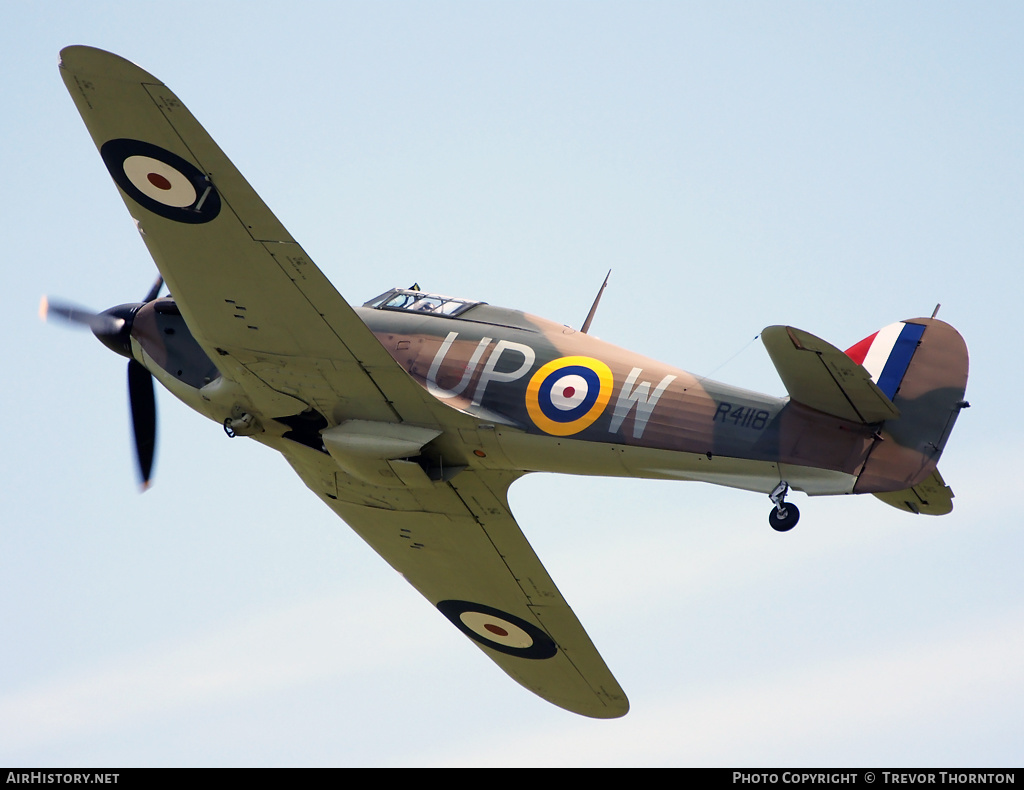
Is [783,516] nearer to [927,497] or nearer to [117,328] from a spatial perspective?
[927,497]

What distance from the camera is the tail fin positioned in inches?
480

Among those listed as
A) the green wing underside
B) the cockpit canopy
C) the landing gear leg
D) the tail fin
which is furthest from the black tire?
the cockpit canopy

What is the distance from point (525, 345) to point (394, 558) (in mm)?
4307

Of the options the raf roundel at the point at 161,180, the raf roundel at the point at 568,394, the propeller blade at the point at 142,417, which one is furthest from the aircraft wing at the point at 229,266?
the propeller blade at the point at 142,417

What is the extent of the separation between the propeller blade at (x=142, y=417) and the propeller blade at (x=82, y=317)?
22.3 inches

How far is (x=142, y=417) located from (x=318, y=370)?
11.1 ft

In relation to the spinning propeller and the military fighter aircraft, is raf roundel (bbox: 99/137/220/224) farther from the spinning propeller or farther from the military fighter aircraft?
the spinning propeller

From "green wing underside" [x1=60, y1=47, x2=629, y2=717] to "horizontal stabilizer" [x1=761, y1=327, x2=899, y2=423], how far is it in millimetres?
3234

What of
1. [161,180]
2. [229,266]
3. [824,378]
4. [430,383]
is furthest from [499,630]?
[161,180]

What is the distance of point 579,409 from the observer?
1353cm

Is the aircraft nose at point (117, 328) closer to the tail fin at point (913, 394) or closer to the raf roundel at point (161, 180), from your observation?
the raf roundel at point (161, 180)

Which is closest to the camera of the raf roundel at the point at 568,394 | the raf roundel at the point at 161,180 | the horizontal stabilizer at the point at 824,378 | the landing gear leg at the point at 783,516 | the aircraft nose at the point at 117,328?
the horizontal stabilizer at the point at 824,378

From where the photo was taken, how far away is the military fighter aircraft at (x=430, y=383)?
12.3m

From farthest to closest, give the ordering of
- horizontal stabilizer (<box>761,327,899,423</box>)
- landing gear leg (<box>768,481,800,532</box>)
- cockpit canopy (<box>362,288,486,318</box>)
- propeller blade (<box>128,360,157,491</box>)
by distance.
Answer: propeller blade (<box>128,360,157,491</box>) < cockpit canopy (<box>362,288,486,318</box>) < landing gear leg (<box>768,481,800,532</box>) < horizontal stabilizer (<box>761,327,899,423</box>)
